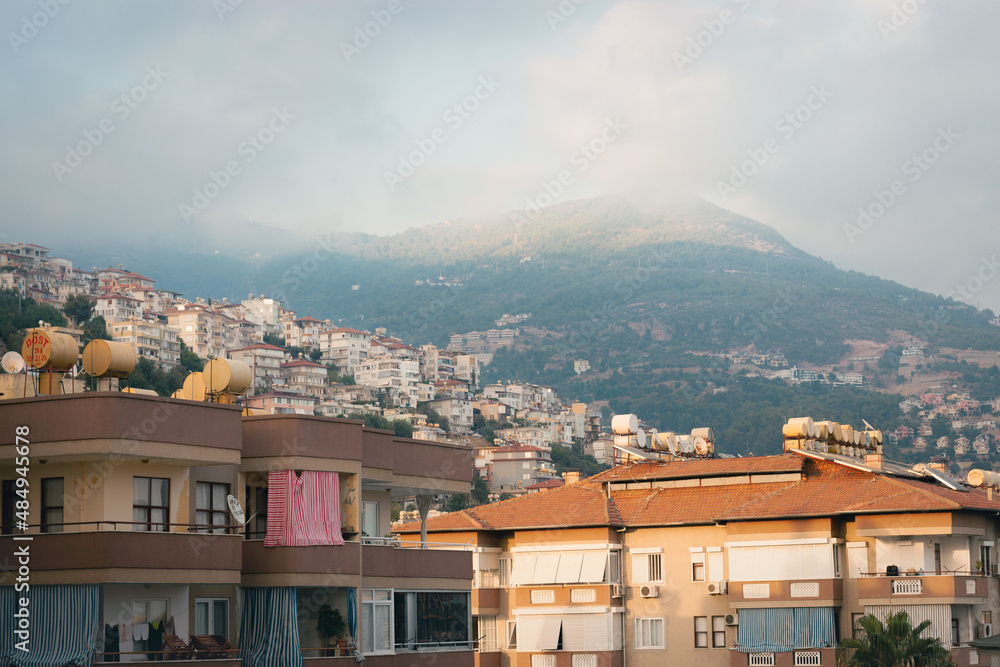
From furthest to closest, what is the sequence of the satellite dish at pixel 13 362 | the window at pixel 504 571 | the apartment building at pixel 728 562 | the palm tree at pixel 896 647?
the window at pixel 504 571, the apartment building at pixel 728 562, the palm tree at pixel 896 647, the satellite dish at pixel 13 362

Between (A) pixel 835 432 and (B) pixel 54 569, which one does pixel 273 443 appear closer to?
(B) pixel 54 569

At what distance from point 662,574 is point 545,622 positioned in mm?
5058

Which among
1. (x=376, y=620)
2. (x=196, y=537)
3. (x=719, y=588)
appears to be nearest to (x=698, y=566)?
(x=719, y=588)

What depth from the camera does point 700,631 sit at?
52594mm

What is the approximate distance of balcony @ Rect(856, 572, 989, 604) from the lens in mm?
48344

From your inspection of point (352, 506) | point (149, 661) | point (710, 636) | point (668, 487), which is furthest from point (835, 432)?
point (149, 661)

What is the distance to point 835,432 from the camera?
Answer: 60812 mm

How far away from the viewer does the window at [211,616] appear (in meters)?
32.1

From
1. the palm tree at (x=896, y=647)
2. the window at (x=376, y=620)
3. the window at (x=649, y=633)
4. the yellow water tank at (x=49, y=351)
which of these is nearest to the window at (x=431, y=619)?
the window at (x=376, y=620)

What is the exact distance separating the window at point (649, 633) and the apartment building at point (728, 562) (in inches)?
2.2

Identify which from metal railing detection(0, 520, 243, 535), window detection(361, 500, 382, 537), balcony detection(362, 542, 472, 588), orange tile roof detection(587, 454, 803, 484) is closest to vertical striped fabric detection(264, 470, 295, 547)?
metal railing detection(0, 520, 243, 535)

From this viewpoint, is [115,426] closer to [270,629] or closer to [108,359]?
[108,359]

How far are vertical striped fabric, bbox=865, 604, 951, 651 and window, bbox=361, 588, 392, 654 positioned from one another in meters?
20.6

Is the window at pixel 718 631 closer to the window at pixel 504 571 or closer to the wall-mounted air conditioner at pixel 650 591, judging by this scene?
the wall-mounted air conditioner at pixel 650 591
